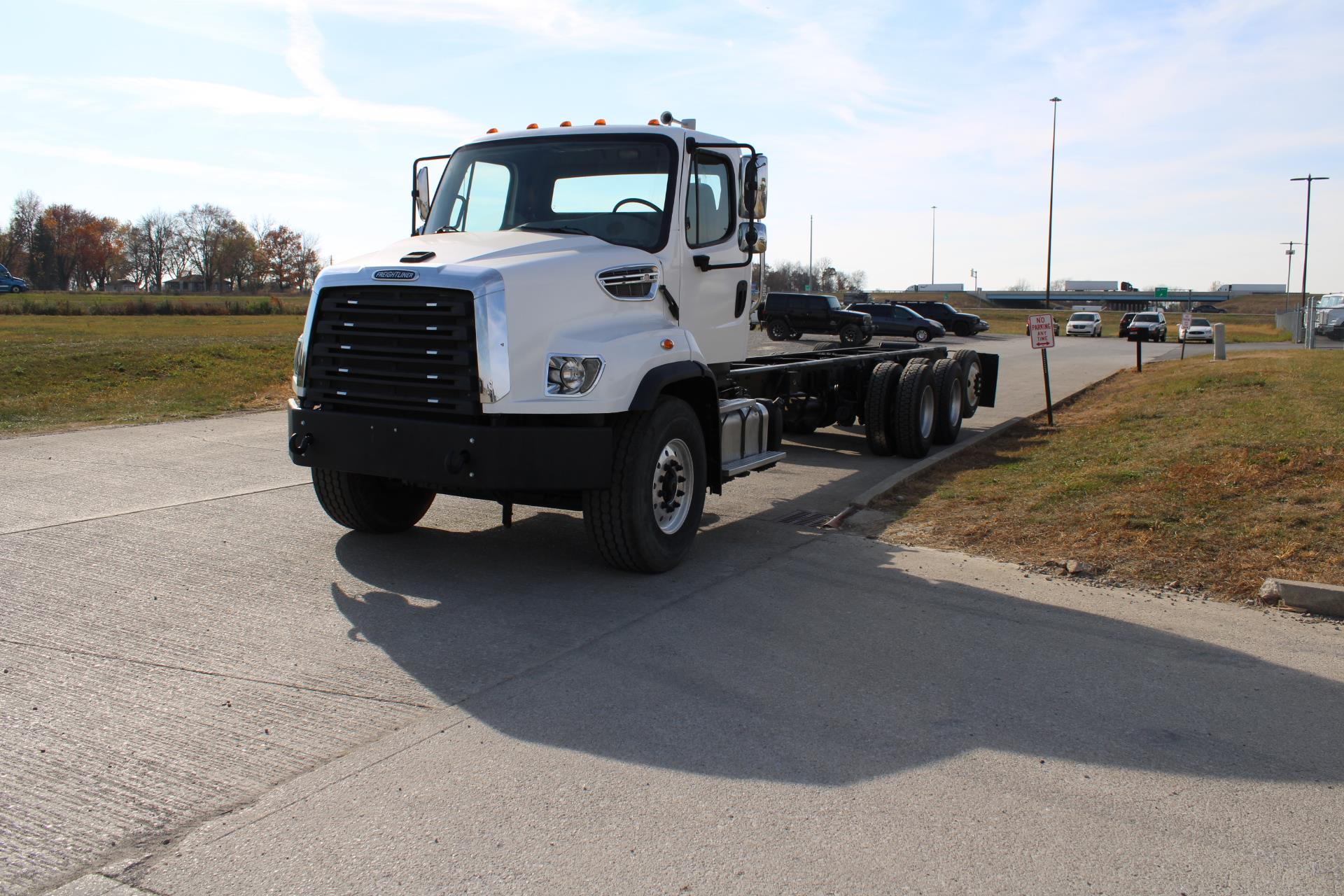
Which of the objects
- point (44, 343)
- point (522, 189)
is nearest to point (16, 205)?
point (44, 343)

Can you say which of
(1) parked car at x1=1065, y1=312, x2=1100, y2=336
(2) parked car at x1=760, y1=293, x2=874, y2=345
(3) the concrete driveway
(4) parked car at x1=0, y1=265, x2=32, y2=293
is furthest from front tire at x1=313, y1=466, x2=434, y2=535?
(4) parked car at x1=0, y1=265, x2=32, y2=293

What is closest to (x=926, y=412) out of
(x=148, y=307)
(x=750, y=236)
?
(x=750, y=236)

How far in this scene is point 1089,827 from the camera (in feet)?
11.9

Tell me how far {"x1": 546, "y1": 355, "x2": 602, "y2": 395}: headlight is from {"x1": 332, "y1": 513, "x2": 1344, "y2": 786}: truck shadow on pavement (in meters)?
1.22

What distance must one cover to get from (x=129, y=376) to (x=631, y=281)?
52.1 feet

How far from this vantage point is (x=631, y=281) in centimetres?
687

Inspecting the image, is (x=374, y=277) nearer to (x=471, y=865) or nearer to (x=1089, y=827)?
(x=471, y=865)

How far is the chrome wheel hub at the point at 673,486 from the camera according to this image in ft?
22.6

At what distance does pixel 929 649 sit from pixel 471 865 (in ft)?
9.72

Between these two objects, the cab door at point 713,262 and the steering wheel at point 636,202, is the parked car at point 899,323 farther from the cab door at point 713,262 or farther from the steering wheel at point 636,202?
the steering wheel at point 636,202

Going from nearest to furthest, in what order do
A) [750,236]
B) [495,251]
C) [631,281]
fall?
[495,251] < [631,281] < [750,236]

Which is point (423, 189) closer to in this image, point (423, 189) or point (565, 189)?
point (423, 189)

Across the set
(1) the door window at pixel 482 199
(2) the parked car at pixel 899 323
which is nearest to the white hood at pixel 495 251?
(1) the door window at pixel 482 199

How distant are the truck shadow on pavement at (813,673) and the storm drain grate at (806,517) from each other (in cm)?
160
